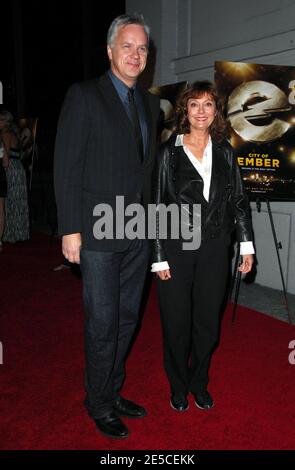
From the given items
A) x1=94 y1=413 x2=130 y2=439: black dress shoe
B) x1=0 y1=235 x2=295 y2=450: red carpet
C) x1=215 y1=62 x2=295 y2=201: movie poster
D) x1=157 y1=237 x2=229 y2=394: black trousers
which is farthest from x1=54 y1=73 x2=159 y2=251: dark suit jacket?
x1=215 y1=62 x2=295 y2=201: movie poster

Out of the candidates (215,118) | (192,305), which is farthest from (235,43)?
(192,305)

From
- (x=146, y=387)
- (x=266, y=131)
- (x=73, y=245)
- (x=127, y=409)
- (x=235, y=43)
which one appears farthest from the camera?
(x=235, y=43)

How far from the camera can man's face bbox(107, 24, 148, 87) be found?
1871 mm

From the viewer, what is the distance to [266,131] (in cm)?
365

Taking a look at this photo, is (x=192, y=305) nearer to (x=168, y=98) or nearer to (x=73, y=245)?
(x=73, y=245)

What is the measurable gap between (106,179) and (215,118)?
26.4 inches

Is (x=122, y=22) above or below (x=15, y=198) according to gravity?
above

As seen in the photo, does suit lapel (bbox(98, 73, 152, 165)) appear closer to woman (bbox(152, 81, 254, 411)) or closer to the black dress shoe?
woman (bbox(152, 81, 254, 411))

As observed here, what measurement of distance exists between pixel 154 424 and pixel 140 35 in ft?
5.96

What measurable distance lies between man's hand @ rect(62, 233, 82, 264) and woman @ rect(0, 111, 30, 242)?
4.71 meters

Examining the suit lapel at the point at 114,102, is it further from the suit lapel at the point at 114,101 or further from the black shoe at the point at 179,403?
the black shoe at the point at 179,403

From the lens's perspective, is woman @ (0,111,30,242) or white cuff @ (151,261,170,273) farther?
woman @ (0,111,30,242)

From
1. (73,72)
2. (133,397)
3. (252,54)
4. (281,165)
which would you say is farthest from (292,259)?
(73,72)

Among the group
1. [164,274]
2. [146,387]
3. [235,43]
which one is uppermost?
[235,43]
